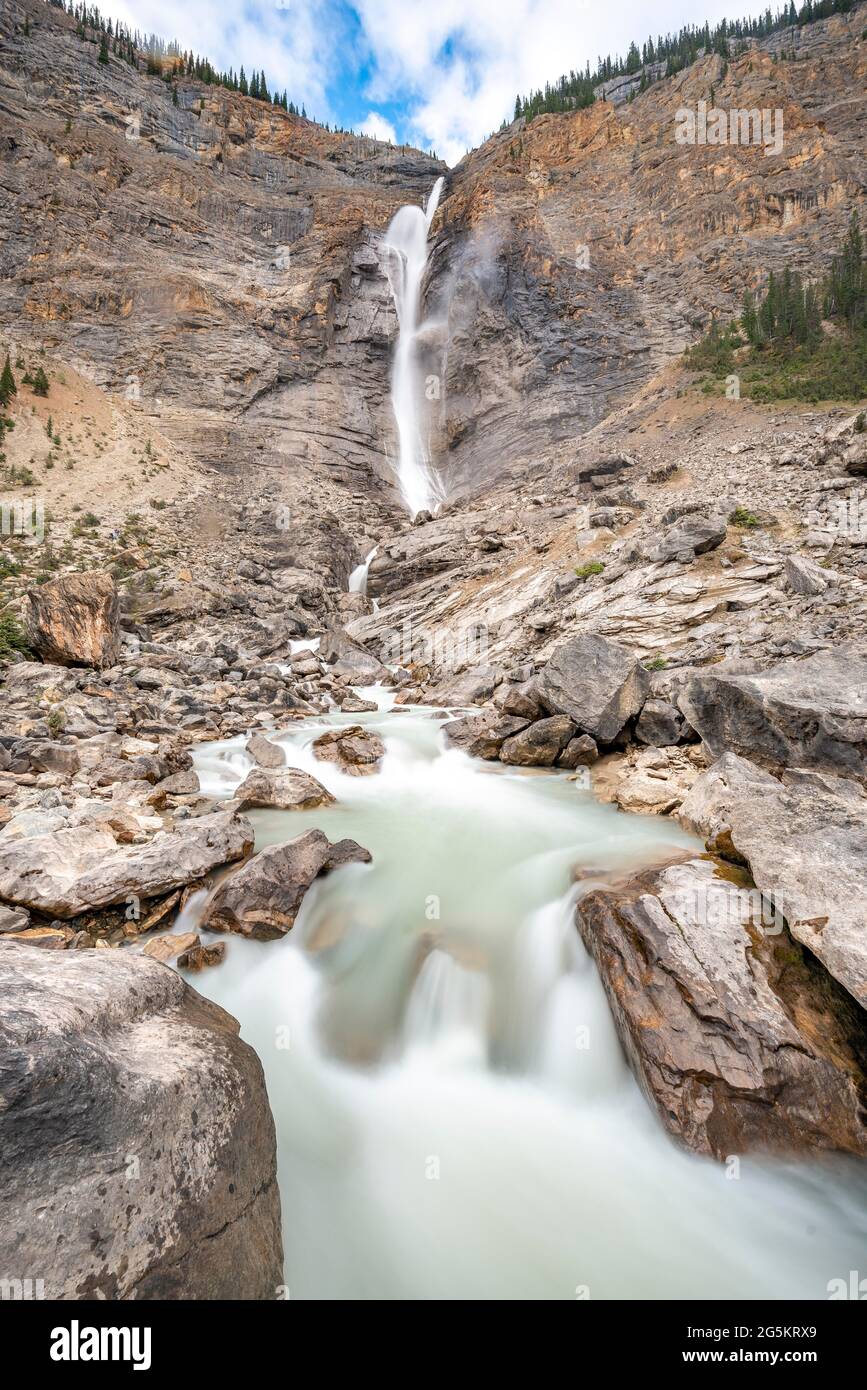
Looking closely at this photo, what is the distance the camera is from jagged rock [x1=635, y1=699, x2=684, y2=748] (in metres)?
7.74

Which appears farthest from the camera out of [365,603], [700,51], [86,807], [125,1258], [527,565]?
[700,51]

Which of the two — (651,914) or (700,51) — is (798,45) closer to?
(700,51)

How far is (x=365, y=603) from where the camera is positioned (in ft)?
69.3

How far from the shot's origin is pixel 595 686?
8.21 metres

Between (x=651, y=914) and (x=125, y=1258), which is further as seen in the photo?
(x=651, y=914)

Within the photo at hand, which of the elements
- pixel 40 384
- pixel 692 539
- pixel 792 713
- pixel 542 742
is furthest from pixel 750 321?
pixel 40 384

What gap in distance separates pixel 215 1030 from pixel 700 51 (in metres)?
70.8

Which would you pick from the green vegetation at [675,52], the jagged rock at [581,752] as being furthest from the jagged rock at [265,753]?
the green vegetation at [675,52]

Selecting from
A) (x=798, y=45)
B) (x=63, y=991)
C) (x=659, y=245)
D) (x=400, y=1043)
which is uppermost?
(x=798, y=45)

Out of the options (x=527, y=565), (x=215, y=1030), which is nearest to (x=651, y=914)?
(x=215, y=1030)

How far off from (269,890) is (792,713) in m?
5.72

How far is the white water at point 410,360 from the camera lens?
105ft

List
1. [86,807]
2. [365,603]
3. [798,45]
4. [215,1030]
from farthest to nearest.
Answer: [798,45]
[365,603]
[86,807]
[215,1030]

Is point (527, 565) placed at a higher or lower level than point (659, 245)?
lower
